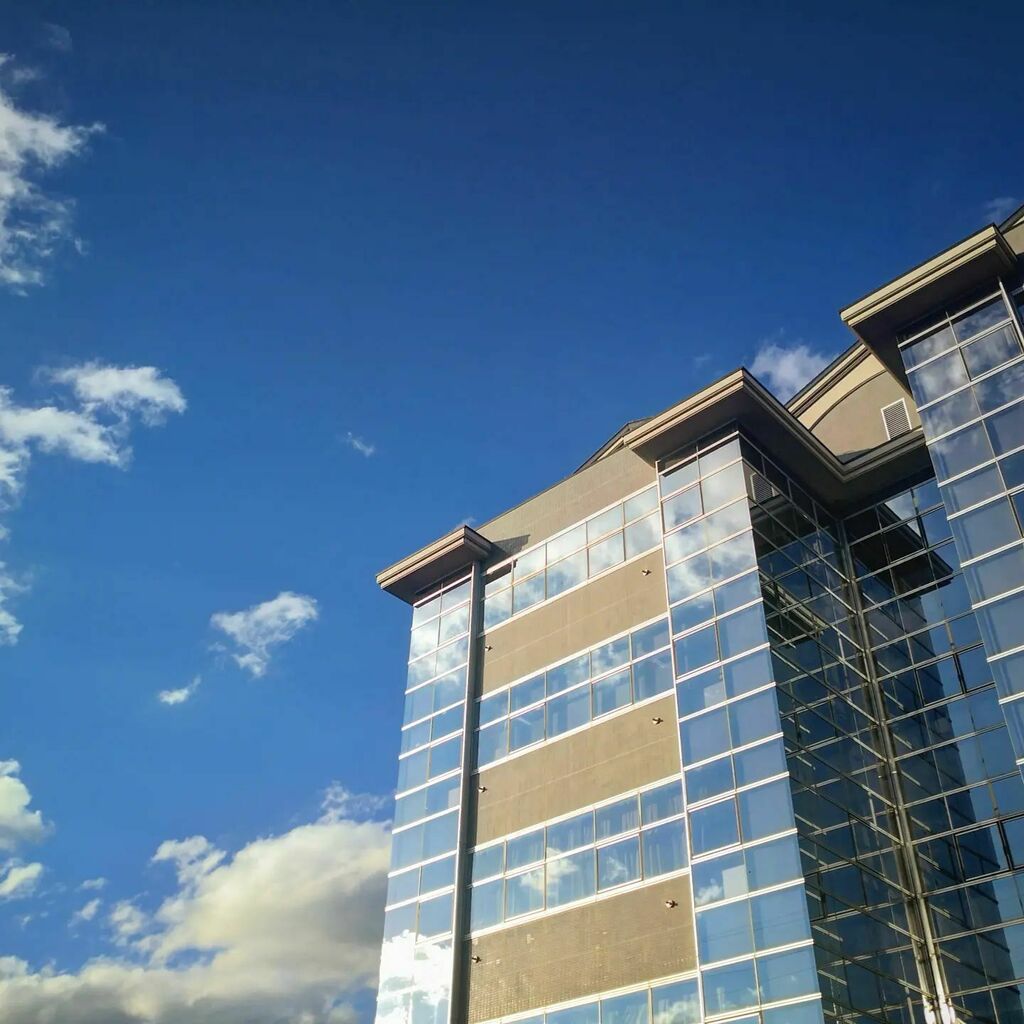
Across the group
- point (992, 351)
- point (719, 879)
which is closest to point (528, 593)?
point (719, 879)

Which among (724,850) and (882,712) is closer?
(724,850)

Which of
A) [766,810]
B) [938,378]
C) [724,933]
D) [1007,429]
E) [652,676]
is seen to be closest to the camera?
[724,933]

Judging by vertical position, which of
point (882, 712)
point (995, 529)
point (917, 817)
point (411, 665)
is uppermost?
point (411, 665)

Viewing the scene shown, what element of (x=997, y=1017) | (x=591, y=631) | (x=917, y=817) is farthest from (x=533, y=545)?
(x=997, y=1017)

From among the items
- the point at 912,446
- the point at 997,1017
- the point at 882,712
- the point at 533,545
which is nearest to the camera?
the point at 997,1017

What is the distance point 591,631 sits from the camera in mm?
31250

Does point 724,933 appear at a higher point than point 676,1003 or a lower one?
higher

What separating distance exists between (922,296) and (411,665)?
61.2 feet

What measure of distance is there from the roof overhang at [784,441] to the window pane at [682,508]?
61.2 inches

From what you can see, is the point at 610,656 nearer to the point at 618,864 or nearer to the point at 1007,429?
the point at 618,864

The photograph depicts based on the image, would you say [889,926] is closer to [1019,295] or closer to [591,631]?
[591,631]

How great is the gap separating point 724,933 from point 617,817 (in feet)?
15.2

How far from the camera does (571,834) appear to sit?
28.2 m

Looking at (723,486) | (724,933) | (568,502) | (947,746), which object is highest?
(568,502)
